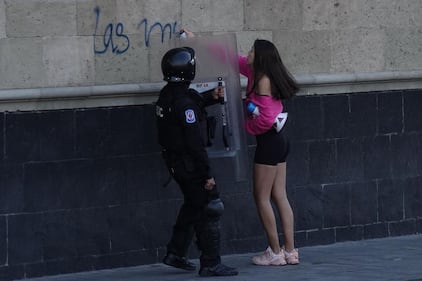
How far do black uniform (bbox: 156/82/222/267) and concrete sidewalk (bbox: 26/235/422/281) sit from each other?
0.40 meters

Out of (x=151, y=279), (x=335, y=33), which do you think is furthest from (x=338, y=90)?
(x=151, y=279)

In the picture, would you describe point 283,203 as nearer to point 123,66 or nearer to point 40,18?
point 123,66

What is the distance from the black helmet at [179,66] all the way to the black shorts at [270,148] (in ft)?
3.16

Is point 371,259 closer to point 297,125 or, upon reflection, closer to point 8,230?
point 297,125

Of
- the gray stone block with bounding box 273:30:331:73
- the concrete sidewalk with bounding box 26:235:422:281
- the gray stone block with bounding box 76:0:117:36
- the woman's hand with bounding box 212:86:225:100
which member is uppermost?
the gray stone block with bounding box 76:0:117:36

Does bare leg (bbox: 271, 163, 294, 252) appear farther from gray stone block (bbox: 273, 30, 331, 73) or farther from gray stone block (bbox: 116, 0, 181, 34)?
gray stone block (bbox: 116, 0, 181, 34)

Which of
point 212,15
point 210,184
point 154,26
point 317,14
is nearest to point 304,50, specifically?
point 317,14

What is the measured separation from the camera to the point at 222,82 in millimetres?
8992

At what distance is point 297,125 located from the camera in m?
10.1

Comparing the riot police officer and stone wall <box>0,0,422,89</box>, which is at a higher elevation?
stone wall <box>0,0,422,89</box>

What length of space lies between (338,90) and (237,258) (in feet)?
6.15

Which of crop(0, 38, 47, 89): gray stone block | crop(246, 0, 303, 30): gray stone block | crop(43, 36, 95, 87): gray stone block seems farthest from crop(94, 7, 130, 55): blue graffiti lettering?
crop(246, 0, 303, 30): gray stone block

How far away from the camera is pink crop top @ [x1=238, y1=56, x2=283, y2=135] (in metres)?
9.02

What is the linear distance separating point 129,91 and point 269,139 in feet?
3.98
